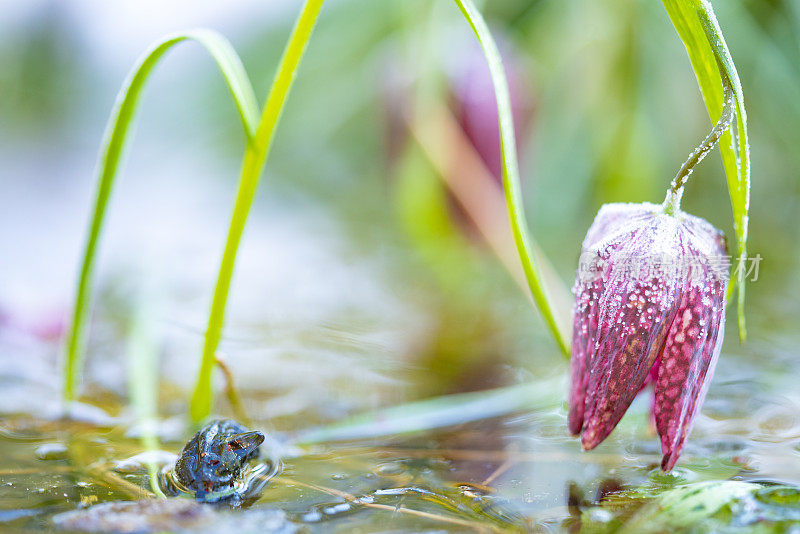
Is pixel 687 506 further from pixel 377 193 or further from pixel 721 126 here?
pixel 377 193

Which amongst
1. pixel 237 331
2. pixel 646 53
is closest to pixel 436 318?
pixel 237 331

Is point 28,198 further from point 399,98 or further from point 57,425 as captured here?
point 57,425

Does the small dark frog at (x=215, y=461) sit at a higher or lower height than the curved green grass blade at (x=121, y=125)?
lower

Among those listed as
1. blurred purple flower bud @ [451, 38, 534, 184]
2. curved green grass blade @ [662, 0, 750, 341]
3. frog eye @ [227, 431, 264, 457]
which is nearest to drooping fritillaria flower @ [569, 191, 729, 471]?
curved green grass blade @ [662, 0, 750, 341]

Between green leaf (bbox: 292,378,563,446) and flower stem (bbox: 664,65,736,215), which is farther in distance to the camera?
green leaf (bbox: 292,378,563,446)

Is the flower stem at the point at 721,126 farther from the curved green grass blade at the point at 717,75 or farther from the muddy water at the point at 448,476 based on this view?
the muddy water at the point at 448,476

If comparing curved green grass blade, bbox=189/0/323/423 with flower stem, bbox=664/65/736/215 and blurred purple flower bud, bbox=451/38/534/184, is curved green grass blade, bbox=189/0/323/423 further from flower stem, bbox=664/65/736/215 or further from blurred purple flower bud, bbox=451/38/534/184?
blurred purple flower bud, bbox=451/38/534/184

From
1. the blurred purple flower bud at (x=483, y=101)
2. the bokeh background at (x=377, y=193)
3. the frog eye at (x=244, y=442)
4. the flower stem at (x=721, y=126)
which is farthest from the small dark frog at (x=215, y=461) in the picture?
the blurred purple flower bud at (x=483, y=101)
